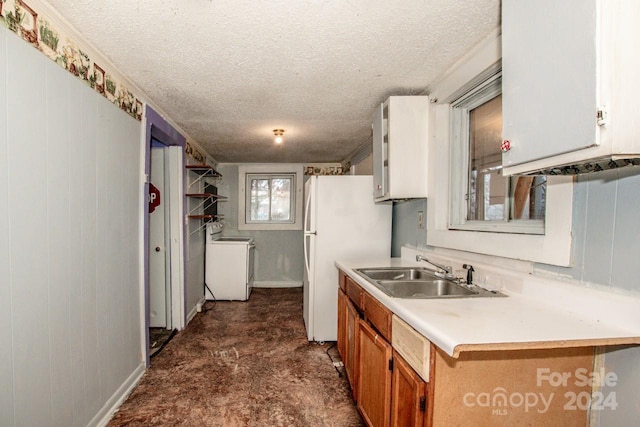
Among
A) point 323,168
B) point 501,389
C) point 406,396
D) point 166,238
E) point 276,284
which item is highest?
point 323,168

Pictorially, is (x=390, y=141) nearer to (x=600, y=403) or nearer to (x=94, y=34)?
(x=600, y=403)

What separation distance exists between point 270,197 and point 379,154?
3.13 metres

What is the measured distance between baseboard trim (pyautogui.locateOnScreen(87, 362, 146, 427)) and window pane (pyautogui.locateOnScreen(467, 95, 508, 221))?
2.50 meters

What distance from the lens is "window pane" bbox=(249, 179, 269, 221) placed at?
16.5ft

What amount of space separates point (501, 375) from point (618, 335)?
1.18 ft

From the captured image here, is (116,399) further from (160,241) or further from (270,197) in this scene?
(270,197)

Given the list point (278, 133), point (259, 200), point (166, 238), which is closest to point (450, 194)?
point (278, 133)

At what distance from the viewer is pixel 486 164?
1742 mm

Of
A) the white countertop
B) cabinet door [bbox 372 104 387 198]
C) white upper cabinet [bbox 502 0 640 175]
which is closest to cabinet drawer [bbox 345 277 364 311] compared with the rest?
the white countertop

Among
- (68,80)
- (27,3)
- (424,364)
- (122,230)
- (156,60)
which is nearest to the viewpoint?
(424,364)

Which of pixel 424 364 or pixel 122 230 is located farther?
pixel 122 230

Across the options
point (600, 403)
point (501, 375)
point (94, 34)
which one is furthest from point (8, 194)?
point (600, 403)

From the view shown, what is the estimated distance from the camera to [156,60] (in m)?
1.71

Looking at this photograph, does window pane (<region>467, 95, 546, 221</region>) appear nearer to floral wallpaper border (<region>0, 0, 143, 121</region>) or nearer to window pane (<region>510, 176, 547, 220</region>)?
window pane (<region>510, 176, 547, 220</region>)
